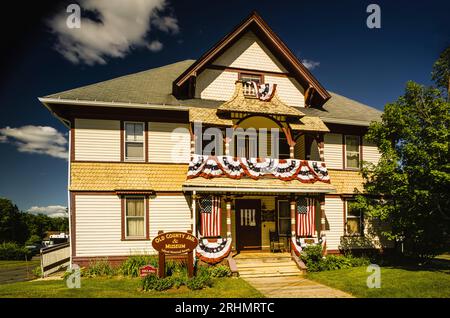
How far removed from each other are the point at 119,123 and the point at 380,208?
12.9m

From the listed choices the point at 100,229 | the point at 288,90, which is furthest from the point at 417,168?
the point at 100,229

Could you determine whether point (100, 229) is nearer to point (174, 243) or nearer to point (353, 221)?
point (174, 243)

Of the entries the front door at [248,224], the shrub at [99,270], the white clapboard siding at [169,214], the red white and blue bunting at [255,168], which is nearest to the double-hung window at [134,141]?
the white clapboard siding at [169,214]

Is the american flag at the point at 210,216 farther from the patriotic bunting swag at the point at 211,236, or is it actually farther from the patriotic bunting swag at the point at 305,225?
the patriotic bunting swag at the point at 305,225

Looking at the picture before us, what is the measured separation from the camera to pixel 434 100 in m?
13.6

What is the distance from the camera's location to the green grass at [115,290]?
9.92 m

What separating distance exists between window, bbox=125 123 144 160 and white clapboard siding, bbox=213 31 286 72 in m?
5.71

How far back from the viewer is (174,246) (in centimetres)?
1177

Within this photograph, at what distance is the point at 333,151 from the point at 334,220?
3.81 meters

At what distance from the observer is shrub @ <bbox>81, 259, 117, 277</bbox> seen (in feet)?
42.9

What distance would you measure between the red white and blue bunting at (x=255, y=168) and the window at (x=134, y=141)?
3.02 metres

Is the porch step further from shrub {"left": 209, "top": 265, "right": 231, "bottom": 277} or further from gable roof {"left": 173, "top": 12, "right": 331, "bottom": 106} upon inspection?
gable roof {"left": 173, "top": 12, "right": 331, "bottom": 106}
